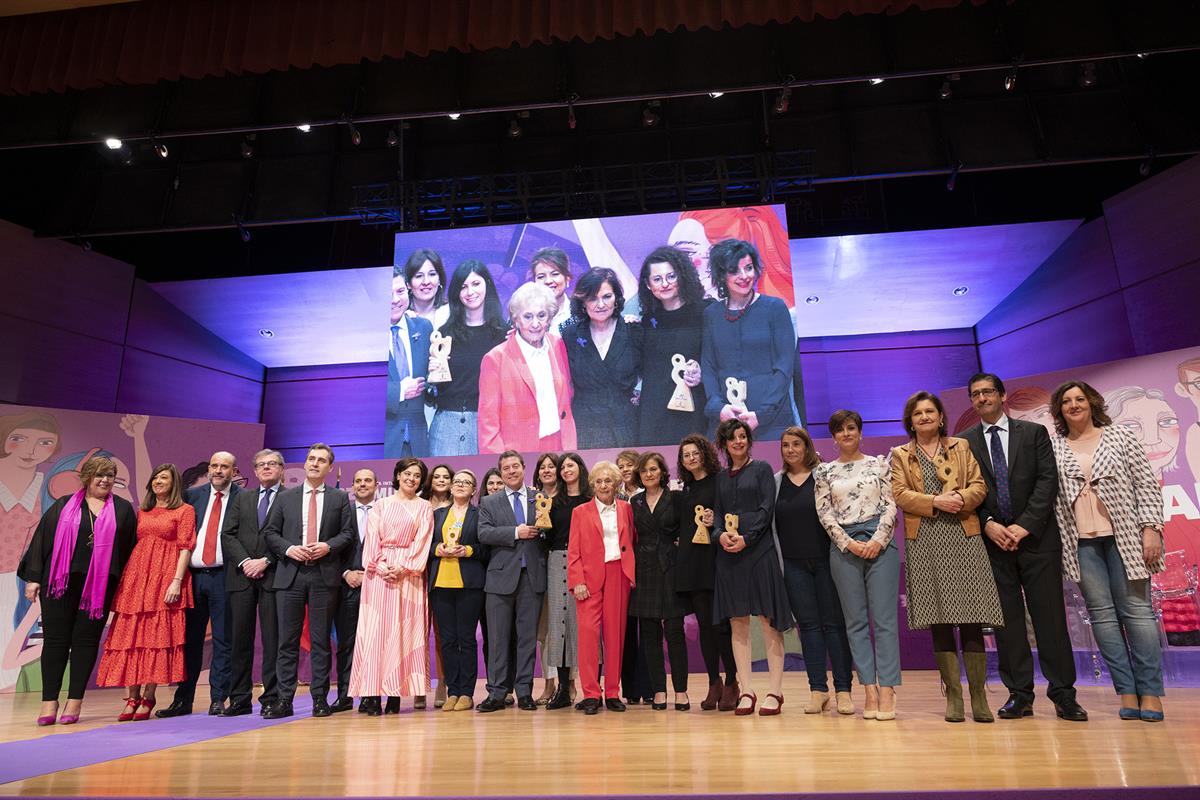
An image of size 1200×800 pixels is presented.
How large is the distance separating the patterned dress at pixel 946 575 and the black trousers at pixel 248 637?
3.49 m

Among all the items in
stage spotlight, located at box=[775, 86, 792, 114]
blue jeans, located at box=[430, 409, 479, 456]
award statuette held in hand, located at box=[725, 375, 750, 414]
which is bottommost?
blue jeans, located at box=[430, 409, 479, 456]

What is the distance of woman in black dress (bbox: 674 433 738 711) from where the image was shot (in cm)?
412

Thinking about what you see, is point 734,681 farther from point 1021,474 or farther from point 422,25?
point 422,25

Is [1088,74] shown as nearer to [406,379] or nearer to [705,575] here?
[705,575]

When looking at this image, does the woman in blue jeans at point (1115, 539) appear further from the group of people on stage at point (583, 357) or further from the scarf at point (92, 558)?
the scarf at point (92, 558)

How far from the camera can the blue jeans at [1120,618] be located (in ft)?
10.7

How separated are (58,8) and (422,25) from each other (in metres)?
1.42

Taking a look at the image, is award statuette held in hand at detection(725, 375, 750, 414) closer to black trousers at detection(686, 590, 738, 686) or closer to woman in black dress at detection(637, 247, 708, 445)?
woman in black dress at detection(637, 247, 708, 445)

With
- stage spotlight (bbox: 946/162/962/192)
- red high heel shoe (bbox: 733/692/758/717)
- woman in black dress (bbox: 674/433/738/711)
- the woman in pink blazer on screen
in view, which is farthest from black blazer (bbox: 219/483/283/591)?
stage spotlight (bbox: 946/162/962/192)

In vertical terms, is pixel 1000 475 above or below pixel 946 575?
above

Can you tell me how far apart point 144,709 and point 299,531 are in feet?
4.59

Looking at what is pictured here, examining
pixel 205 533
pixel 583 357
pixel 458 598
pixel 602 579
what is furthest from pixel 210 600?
pixel 583 357

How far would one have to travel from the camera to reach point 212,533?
15.5 ft

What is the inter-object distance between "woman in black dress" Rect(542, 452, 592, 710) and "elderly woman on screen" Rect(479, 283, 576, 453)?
10.3ft
